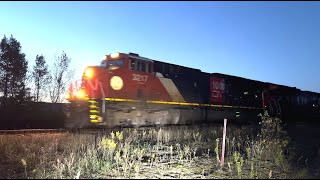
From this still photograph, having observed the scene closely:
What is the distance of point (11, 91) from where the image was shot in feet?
137

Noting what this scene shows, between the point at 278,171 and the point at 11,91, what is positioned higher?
the point at 11,91

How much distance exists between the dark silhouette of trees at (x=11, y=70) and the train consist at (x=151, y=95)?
25807 mm

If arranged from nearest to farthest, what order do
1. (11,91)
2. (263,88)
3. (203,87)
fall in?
(203,87)
(263,88)
(11,91)

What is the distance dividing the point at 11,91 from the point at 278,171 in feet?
130

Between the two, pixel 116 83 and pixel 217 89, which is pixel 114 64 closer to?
pixel 116 83

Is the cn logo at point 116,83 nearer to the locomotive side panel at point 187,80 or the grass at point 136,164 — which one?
the locomotive side panel at point 187,80

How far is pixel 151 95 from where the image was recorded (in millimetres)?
18156

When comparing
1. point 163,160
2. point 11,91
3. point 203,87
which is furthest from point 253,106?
point 11,91

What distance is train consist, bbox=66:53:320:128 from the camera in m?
16.3

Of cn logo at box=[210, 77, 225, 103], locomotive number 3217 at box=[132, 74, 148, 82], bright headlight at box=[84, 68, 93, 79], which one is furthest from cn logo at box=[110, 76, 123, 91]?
cn logo at box=[210, 77, 225, 103]

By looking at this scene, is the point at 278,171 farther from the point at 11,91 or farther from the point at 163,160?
the point at 11,91

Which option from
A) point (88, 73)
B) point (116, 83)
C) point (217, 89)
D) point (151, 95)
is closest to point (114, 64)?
point (116, 83)

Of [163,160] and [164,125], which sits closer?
[163,160]

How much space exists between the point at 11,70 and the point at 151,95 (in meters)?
29.7
